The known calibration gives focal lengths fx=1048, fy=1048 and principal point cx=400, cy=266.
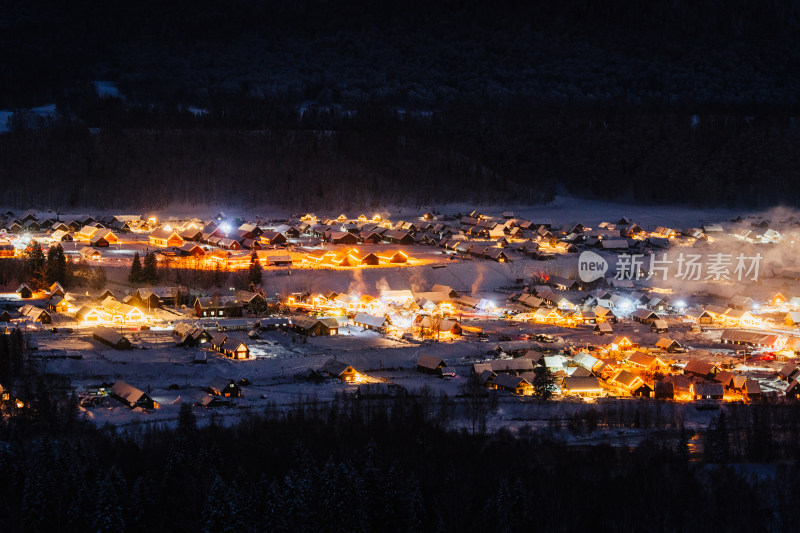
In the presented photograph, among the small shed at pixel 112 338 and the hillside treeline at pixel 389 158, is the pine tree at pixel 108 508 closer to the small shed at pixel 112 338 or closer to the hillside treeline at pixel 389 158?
the small shed at pixel 112 338

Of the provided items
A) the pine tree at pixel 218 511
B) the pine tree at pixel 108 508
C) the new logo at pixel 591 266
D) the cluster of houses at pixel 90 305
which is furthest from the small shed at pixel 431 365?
the new logo at pixel 591 266

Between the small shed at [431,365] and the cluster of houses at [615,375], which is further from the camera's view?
the small shed at [431,365]

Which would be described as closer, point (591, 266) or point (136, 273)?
point (136, 273)

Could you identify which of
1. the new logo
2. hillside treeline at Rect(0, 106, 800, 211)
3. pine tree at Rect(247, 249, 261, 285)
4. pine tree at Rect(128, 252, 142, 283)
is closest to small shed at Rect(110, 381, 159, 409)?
pine tree at Rect(247, 249, 261, 285)

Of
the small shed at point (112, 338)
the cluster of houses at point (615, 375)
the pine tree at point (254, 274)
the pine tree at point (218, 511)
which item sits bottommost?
the pine tree at point (218, 511)

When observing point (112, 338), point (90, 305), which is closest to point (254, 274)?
point (90, 305)

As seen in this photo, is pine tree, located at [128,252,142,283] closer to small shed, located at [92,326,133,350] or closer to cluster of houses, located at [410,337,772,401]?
small shed, located at [92,326,133,350]

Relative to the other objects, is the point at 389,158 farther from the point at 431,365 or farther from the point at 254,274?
the point at 431,365

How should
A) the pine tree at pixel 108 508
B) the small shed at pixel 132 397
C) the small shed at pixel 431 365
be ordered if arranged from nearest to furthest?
the pine tree at pixel 108 508, the small shed at pixel 132 397, the small shed at pixel 431 365
